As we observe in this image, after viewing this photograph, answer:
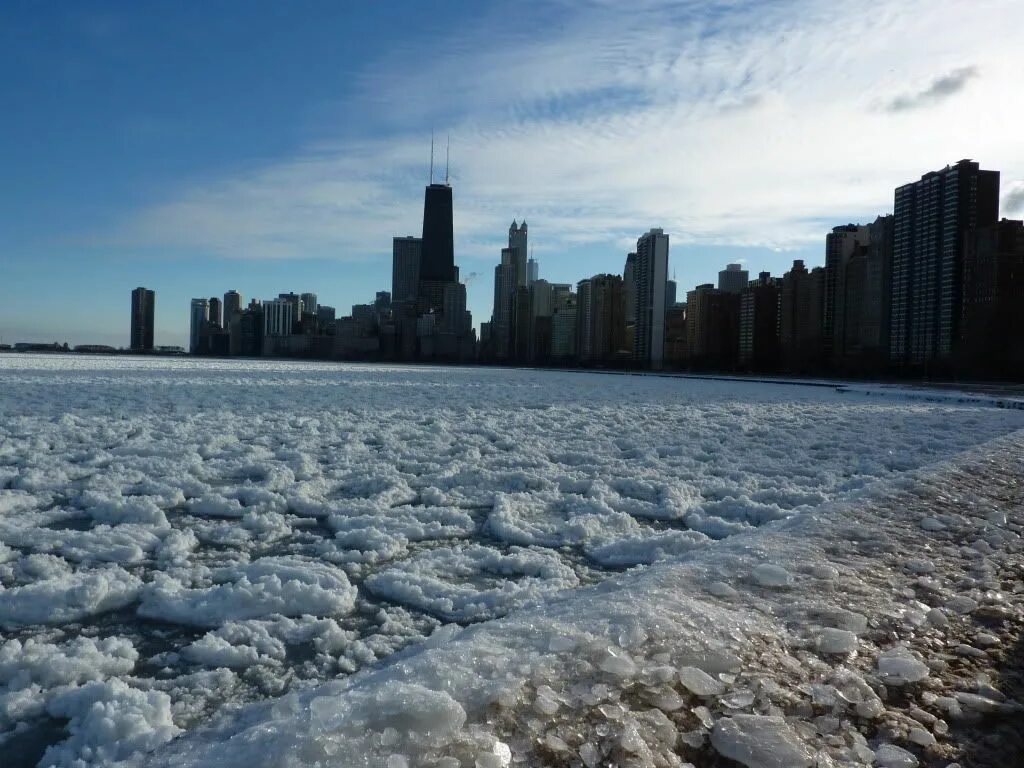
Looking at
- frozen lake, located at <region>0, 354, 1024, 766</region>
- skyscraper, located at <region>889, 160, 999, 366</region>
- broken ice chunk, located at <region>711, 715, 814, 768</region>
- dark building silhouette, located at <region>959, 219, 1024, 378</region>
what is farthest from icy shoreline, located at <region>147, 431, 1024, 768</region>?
skyscraper, located at <region>889, 160, 999, 366</region>

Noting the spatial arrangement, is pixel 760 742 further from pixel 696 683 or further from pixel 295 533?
pixel 295 533

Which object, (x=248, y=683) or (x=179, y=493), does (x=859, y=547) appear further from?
(x=179, y=493)

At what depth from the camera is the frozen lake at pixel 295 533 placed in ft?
8.38

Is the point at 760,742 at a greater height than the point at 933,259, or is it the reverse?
the point at 933,259

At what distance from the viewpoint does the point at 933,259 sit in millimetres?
73250

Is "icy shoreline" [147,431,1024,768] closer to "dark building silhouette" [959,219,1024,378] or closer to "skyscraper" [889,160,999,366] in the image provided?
"dark building silhouette" [959,219,1024,378]

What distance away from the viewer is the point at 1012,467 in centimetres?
699

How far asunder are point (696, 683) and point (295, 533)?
305 centimetres

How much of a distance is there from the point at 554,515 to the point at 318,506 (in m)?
1.72

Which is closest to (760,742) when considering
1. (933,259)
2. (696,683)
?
(696,683)

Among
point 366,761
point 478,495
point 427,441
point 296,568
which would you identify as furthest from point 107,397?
point 366,761

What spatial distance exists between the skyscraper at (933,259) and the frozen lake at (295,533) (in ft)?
212

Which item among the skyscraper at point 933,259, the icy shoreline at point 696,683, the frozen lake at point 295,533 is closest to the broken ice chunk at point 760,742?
the icy shoreline at point 696,683

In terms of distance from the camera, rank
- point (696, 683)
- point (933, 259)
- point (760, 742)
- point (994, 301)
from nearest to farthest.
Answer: point (760, 742)
point (696, 683)
point (994, 301)
point (933, 259)
